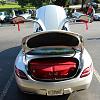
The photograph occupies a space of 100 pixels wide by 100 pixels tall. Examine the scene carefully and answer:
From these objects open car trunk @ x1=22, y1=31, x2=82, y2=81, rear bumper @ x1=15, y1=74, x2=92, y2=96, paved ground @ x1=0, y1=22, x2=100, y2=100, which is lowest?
paved ground @ x1=0, y1=22, x2=100, y2=100

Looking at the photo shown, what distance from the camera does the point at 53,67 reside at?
6457mm

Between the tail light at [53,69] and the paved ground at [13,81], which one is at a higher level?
the tail light at [53,69]

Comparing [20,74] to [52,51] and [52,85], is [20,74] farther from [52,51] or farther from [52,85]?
[52,51]

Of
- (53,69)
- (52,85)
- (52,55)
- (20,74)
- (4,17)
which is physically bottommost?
(4,17)

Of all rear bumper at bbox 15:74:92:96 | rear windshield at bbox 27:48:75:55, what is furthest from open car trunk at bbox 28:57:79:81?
rear windshield at bbox 27:48:75:55

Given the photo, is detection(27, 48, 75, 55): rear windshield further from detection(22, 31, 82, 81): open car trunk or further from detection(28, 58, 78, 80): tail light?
detection(28, 58, 78, 80): tail light

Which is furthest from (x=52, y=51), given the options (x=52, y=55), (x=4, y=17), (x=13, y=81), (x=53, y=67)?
(x=4, y=17)

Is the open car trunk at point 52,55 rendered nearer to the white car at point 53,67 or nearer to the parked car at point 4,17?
the white car at point 53,67

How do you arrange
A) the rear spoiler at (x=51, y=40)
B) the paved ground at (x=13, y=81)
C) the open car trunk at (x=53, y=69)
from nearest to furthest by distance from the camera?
the open car trunk at (x=53, y=69) → the paved ground at (x=13, y=81) → the rear spoiler at (x=51, y=40)

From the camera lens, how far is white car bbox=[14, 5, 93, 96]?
20.6 feet

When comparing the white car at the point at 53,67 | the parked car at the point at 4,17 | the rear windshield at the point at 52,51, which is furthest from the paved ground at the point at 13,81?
the parked car at the point at 4,17

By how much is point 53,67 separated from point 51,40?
147 centimetres

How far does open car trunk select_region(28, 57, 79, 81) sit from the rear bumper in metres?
0.12

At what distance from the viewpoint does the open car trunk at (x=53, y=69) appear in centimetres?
635
